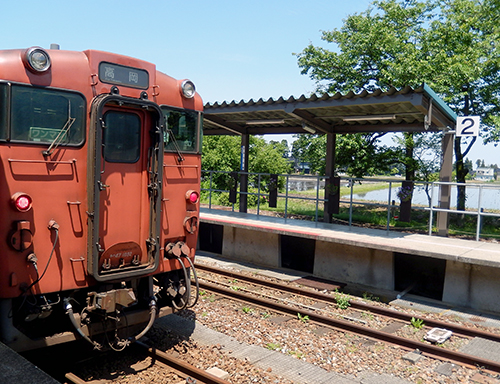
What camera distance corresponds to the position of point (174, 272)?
6.17 meters

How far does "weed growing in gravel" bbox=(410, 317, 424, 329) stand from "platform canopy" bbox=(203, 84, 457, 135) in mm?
4307

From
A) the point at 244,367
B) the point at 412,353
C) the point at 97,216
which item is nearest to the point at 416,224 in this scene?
the point at 412,353

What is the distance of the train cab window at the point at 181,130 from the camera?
589 centimetres

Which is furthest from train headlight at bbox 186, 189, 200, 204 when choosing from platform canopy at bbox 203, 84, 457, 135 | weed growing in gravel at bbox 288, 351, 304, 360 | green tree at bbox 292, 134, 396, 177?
green tree at bbox 292, 134, 396, 177

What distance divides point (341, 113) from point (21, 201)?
864 centimetres

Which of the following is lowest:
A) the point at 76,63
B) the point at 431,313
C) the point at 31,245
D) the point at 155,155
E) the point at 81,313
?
the point at 431,313

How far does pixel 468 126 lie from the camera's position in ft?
33.3

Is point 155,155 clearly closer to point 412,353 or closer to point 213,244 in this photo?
point 412,353

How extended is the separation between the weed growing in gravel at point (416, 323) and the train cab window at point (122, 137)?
17.7ft

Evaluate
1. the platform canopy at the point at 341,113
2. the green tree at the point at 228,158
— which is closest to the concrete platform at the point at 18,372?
the platform canopy at the point at 341,113

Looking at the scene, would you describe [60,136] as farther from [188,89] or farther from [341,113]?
[341,113]

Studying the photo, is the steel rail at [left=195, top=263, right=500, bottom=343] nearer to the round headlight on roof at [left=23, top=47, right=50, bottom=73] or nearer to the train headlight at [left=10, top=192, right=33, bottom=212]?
the train headlight at [left=10, top=192, right=33, bottom=212]

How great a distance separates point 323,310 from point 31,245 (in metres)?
5.41

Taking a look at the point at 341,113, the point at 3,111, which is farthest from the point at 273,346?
the point at 341,113
